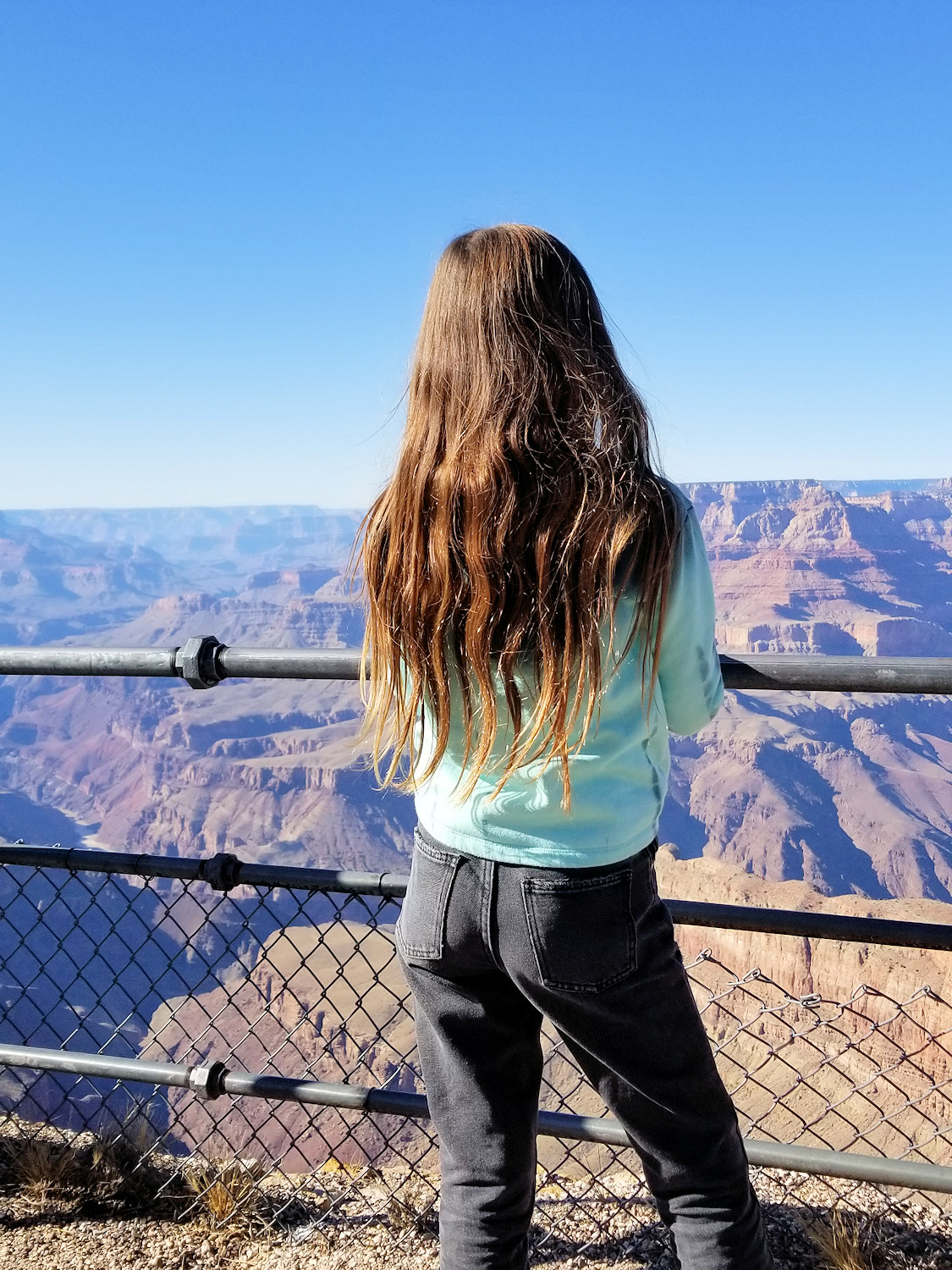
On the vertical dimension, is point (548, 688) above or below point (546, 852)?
above

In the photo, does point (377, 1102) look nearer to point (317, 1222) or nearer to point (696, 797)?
point (317, 1222)

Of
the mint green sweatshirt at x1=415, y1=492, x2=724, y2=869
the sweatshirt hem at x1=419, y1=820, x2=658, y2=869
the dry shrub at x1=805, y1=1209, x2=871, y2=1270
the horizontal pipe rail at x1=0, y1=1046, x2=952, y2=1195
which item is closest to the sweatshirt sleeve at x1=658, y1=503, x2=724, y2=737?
the mint green sweatshirt at x1=415, y1=492, x2=724, y2=869

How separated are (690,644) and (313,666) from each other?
76 cm

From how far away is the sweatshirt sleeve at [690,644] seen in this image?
111 cm

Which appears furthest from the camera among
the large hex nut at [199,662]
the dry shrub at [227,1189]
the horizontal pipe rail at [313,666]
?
A: the dry shrub at [227,1189]

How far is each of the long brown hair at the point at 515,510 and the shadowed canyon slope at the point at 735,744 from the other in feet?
189

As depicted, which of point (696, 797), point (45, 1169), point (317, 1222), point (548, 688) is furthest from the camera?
point (696, 797)

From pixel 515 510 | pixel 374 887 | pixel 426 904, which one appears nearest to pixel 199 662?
pixel 374 887

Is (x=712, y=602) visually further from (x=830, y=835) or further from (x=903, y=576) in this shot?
(x=903, y=576)

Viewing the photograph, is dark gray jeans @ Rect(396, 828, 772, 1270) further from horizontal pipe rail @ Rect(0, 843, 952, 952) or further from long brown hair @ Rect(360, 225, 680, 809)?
horizontal pipe rail @ Rect(0, 843, 952, 952)

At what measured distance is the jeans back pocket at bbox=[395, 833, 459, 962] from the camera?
3.82 ft

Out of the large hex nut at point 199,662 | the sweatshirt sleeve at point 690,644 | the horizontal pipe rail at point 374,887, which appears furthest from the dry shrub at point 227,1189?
the sweatshirt sleeve at point 690,644

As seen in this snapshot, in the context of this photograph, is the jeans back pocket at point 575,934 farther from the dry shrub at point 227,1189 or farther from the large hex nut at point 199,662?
the dry shrub at point 227,1189

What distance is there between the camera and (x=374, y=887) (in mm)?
1734
